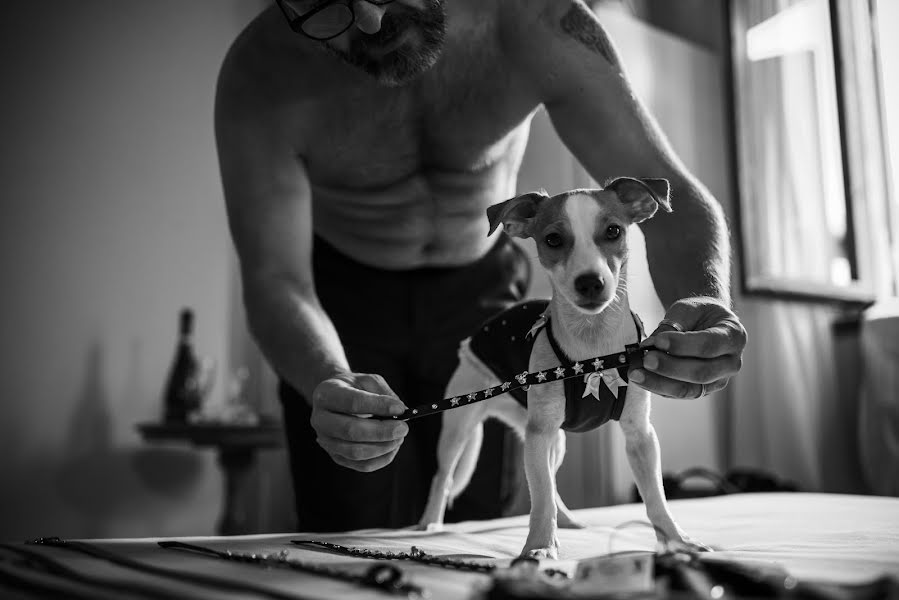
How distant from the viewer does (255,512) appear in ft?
10.3

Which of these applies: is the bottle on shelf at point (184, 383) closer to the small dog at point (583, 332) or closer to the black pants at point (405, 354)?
the black pants at point (405, 354)

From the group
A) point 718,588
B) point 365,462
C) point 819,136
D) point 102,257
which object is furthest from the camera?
point 819,136

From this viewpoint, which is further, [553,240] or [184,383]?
→ [184,383]

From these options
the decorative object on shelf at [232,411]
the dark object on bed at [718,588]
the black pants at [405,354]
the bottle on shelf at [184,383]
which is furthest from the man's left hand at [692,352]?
the bottle on shelf at [184,383]

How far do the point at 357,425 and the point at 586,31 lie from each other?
733 mm

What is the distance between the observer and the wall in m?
2.67

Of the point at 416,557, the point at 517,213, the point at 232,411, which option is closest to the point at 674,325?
the point at 517,213

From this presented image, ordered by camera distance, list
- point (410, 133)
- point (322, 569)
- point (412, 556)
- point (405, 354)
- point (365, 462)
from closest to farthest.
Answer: point (322, 569), point (412, 556), point (365, 462), point (410, 133), point (405, 354)

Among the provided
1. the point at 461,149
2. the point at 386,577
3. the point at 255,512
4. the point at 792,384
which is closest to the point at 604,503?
the point at 792,384

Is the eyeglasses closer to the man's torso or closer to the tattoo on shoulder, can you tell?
the man's torso

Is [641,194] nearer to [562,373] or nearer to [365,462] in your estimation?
[562,373]

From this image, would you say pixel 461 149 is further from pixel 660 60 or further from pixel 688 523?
pixel 660 60

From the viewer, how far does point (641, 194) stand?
98cm

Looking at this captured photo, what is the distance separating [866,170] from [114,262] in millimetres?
3254
